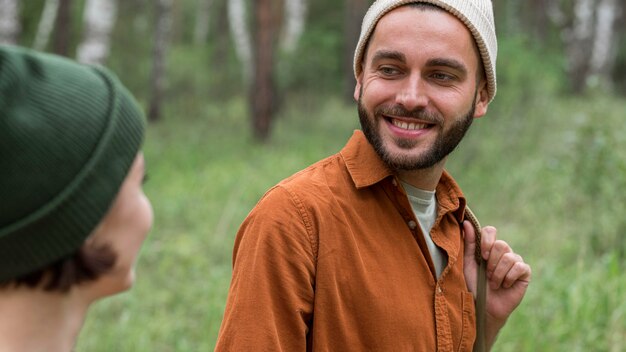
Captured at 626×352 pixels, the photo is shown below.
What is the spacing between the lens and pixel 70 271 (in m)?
1.42

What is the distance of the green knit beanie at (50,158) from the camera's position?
52.2 inches

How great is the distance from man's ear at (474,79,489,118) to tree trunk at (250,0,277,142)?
10905 millimetres

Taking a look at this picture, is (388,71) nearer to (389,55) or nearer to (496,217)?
(389,55)

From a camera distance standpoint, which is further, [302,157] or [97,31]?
[302,157]

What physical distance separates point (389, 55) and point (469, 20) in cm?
25

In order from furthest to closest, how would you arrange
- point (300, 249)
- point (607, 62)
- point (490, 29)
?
point (607, 62)
point (490, 29)
point (300, 249)

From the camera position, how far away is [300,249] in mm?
1854

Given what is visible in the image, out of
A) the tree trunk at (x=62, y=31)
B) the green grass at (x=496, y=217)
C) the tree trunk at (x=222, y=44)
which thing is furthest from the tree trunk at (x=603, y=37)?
the tree trunk at (x=62, y=31)

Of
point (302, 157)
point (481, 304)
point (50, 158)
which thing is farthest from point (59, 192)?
point (302, 157)

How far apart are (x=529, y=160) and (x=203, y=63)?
14.9m

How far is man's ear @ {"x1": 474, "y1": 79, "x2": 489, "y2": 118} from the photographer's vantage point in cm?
244

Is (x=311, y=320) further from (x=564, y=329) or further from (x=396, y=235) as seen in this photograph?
(x=564, y=329)

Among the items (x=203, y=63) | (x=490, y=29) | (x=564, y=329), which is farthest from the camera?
(x=203, y=63)

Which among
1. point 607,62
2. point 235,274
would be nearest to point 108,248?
point 235,274
